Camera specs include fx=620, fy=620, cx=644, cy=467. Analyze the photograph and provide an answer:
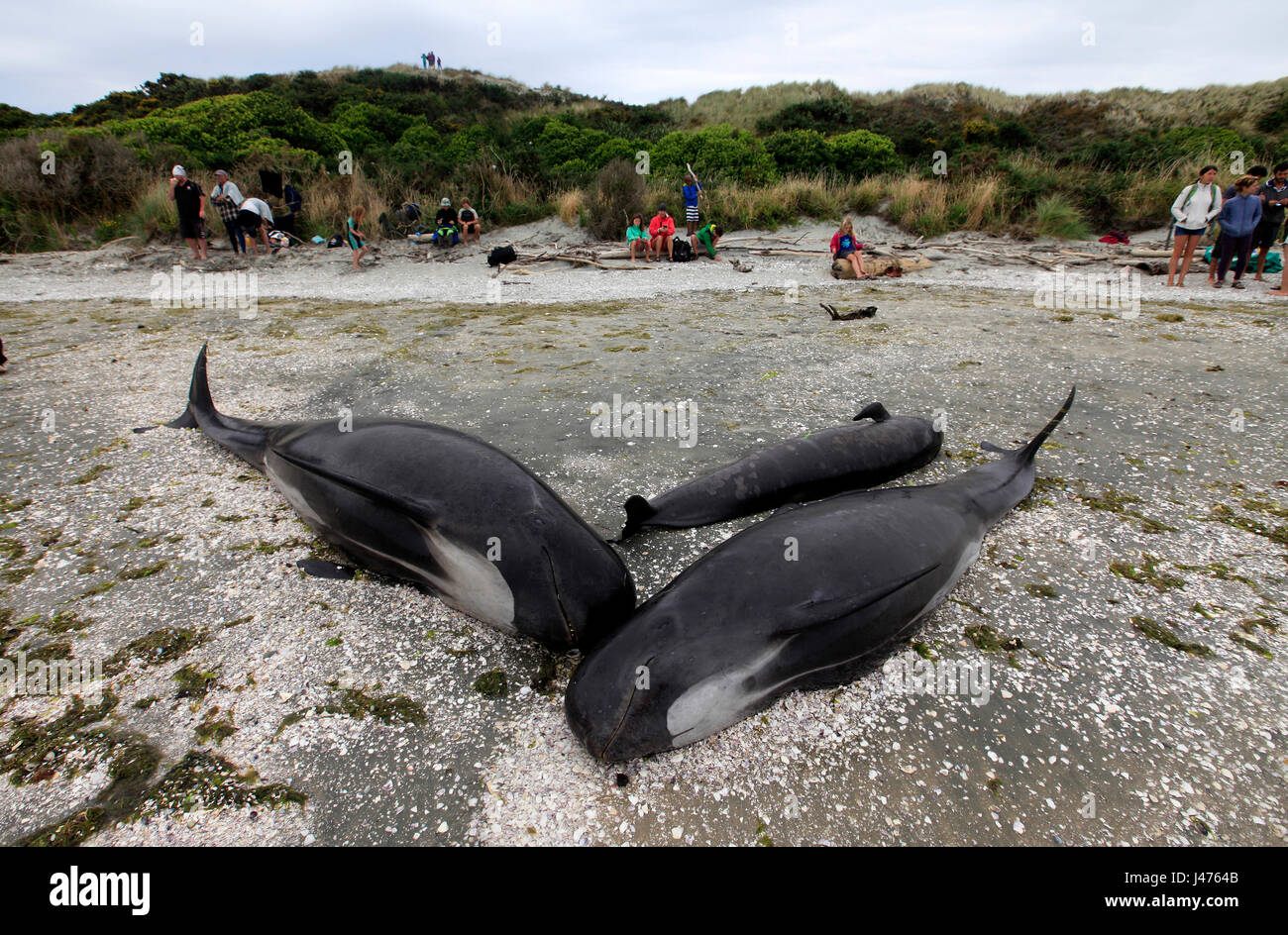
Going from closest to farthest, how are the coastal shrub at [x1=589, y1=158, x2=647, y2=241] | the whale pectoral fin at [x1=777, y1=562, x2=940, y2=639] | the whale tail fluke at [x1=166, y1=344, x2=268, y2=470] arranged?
the whale pectoral fin at [x1=777, y1=562, x2=940, y2=639] → the whale tail fluke at [x1=166, y1=344, x2=268, y2=470] → the coastal shrub at [x1=589, y1=158, x2=647, y2=241]

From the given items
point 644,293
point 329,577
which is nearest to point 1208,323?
point 644,293

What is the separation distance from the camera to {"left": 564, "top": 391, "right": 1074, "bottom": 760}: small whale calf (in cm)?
198

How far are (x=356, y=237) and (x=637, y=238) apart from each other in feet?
19.9

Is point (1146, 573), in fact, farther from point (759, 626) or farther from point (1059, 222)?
point (1059, 222)

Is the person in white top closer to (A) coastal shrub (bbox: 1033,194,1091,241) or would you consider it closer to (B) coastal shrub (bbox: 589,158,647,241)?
(A) coastal shrub (bbox: 1033,194,1091,241)

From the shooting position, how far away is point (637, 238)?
13875 millimetres

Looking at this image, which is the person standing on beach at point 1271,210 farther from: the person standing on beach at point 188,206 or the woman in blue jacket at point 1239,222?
the person standing on beach at point 188,206

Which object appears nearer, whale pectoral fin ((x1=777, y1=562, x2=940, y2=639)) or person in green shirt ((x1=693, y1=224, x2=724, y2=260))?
whale pectoral fin ((x1=777, y1=562, x2=940, y2=639))

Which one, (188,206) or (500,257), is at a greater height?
(188,206)

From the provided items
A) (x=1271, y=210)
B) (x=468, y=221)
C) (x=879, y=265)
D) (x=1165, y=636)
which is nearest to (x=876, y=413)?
(x=1165, y=636)

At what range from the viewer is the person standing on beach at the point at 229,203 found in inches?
497

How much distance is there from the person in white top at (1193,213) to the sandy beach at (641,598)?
5178 millimetres

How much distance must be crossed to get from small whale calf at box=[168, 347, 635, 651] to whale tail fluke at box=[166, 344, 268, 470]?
2.77ft

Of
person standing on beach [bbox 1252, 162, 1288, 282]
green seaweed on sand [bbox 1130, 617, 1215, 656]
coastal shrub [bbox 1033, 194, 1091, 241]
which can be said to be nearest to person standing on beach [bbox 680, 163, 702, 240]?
coastal shrub [bbox 1033, 194, 1091, 241]
